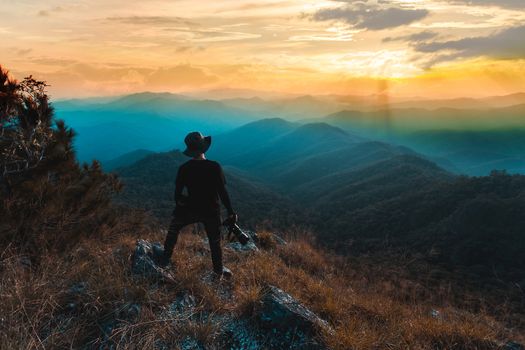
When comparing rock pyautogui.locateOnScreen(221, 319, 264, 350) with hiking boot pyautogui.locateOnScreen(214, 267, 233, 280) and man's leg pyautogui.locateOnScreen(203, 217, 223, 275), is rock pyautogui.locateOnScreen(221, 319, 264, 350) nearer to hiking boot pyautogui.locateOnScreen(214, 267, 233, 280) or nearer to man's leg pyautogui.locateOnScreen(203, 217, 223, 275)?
hiking boot pyautogui.locateOnScreen(214, 267, 233, 280)

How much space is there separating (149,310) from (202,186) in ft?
6.60

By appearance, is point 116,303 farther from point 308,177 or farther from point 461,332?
point 308,177

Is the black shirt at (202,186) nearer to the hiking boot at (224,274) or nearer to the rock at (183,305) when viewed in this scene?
the hiking boot at (224,274)

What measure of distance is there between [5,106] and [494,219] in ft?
194

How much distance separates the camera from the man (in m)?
5.29

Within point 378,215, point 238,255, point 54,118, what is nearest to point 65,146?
point 54,118

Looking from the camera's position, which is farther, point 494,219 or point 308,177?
point 308,177

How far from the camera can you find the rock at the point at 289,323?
3.82 meters

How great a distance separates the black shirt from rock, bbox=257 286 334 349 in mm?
1658

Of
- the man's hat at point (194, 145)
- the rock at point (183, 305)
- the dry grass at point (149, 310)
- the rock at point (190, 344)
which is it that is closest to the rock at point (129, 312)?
the dry grass at point (149, 310)

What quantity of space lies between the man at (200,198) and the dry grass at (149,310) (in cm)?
33

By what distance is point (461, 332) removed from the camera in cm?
441

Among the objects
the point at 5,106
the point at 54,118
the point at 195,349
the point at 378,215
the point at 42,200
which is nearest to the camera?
the point at 195,349

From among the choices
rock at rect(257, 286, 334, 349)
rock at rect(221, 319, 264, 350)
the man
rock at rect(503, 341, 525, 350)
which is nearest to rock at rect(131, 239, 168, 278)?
the man
